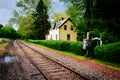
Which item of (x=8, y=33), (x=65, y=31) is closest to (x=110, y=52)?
(x=65, y=31)

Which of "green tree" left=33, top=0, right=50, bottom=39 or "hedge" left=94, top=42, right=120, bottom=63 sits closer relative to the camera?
"hedge" left=94, top=42, right=120, bottom=63

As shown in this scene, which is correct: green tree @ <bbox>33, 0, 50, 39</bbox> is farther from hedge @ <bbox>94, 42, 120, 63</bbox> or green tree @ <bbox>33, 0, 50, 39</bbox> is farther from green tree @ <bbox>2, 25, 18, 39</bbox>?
green tree @ <bbox>2, 25, 18, 39</bbox>

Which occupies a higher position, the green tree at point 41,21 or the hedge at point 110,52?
the green tree at point 41,21

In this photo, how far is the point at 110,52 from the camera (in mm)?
13047

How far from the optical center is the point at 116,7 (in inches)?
431

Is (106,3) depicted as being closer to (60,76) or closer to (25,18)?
(60,76)

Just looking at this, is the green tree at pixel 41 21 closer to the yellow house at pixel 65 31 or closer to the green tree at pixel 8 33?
the yellow house at pixel 65 31

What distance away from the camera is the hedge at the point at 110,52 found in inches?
492

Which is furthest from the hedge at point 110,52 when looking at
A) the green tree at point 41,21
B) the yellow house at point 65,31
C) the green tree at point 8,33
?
the green tree at point 8,33

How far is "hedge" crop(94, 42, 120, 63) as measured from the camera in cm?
1251

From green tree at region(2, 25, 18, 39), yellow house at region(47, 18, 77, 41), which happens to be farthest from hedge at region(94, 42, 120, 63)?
green tree at region(2, 25, 18, 39)

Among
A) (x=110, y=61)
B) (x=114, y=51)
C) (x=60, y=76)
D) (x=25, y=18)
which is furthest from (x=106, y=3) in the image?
(x=25, y=18)

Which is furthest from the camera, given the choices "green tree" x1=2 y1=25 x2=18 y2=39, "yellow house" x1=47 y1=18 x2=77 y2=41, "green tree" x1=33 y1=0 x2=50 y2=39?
"green tree" x1=2 y1=25 x2=18 y2=39

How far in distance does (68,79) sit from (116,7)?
5.70m
